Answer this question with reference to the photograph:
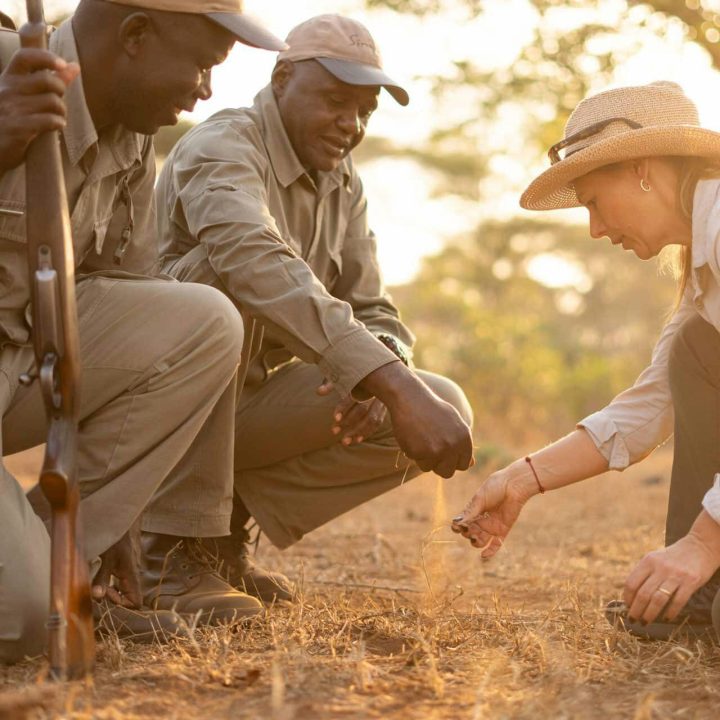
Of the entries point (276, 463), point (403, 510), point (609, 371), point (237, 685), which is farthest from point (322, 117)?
point (609, 371)

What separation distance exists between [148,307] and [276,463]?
Answer: 1.16 metres

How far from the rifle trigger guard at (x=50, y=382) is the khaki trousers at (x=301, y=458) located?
59.8 inches

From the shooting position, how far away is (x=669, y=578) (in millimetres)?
2893

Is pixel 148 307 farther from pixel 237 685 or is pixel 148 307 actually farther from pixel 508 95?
pixel 508 95

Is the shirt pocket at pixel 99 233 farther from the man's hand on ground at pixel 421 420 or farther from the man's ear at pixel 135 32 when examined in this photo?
the man's hand on ground at pixel 421 420

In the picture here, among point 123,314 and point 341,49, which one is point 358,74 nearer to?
point 341,49

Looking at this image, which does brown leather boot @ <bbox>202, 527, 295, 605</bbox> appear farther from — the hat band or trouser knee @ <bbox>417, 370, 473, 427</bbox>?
the hat band

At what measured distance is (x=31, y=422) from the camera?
3.22 meters

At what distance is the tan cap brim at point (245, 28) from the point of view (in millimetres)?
3225

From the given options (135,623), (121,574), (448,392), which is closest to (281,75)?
(448,392)

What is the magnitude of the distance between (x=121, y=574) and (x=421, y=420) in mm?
949

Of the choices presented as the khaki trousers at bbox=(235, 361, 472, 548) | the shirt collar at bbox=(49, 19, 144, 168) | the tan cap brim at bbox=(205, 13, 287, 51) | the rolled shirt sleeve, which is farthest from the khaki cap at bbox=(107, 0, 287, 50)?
the rolled shirt sleeve

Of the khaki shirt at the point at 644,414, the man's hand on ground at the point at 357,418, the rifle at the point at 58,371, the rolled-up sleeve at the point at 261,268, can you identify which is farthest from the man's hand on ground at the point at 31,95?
the khaki shirt at the point at 644,414

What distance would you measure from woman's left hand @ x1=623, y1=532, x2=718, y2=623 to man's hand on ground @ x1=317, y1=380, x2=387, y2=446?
1.09 m
